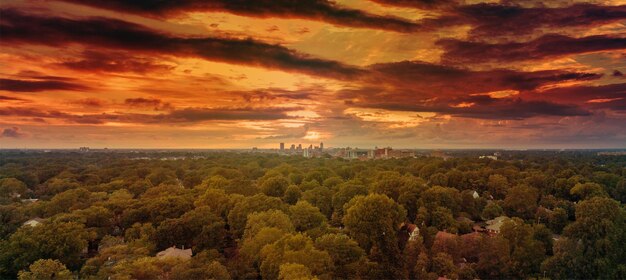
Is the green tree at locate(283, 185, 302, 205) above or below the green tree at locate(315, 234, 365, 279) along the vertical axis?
above

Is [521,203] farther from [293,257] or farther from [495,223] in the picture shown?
[293,257]

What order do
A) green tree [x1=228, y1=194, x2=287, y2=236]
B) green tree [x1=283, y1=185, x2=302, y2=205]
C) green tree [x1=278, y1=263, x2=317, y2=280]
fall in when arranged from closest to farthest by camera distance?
1. green tree [x1=278, y1=263, x2=317, y2=280]
2. green tree [x1=228, y1=194, x2=287, y2=236]
3. green tree [x1=283, y1=185, x2=302, y2=205]

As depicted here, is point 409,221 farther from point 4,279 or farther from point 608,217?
point 4,279

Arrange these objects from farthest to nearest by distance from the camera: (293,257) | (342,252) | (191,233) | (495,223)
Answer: (495,223)
(191,233)
(342,252)
(293,257)

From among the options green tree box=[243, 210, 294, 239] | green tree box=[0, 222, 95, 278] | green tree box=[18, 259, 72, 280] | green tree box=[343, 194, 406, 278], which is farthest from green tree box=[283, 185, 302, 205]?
green tree box=[18, 259, 72, 280]

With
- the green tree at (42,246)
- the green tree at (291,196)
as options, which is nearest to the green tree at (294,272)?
the green tree at (42,246)

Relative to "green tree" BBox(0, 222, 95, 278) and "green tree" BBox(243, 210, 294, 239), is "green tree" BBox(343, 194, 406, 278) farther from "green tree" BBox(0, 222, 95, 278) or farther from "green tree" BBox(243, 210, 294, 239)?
"green tree" BBox(0, 222, 95, 278)

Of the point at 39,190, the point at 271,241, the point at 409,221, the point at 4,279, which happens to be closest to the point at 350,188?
the point at 409,221

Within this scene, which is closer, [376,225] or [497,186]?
[376,225]

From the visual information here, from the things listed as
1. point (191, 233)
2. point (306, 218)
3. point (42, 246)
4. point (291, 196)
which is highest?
point (291, 196)

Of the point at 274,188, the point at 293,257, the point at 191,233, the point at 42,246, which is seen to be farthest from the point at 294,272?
the point at 274,188

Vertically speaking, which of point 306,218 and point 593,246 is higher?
point 306,218

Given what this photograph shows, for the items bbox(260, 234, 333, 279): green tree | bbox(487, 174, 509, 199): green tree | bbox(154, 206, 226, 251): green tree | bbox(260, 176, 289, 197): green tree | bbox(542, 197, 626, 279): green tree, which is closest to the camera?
bbox(260, 234, 333, 279): green tree

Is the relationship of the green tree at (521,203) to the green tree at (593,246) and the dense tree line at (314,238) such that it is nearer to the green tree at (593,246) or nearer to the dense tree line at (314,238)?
the dense tree line at (314,238)
